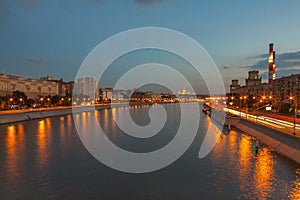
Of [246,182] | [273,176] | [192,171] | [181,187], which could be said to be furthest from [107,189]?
[273,176]

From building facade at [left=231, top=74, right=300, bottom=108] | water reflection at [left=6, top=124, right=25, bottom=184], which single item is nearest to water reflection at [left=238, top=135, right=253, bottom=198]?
water reflection at [left=6, top=124, right=25, bottom=184]

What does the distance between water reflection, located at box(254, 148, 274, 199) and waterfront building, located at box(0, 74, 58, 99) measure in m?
72.1

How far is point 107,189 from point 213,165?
7.38 m

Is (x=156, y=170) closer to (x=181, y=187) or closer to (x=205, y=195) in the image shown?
(x=181, y=187)

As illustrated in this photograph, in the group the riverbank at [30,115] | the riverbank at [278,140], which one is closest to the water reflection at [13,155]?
the riverbank at [30,115]

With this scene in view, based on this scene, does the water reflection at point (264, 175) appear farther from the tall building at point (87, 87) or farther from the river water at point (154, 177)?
the tall building at point (87, 87)

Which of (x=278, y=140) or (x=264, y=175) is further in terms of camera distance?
(x=278, y=140)

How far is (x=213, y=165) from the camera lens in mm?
17062

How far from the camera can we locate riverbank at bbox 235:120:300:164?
17.8 m

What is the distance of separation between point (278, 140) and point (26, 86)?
83.1 meters

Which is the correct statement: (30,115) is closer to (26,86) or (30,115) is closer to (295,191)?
(26,86)

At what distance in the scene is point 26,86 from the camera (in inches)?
3465

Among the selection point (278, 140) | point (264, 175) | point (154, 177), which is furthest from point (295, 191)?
point (278, 140)

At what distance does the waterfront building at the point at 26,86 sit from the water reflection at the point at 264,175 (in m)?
72.1
